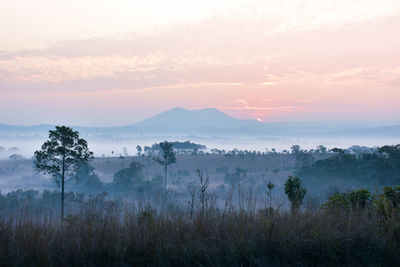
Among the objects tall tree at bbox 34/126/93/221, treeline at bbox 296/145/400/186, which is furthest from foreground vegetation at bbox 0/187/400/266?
treeline at bbox 296/145/400/186

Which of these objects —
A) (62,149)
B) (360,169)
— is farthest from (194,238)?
(360,169)

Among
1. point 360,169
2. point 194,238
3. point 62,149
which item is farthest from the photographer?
point 360,169

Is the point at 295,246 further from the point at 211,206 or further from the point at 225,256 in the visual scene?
the point at 211,206

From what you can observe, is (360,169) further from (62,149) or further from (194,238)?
(194,238)

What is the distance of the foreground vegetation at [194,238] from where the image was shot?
4.68 meters

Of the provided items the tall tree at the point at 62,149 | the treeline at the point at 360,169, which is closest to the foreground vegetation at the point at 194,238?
the tall tree at the point at 62,149

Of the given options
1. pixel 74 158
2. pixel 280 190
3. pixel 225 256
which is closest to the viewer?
pixel 225 256

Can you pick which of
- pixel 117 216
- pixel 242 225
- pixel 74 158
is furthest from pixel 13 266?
pixel 74 158

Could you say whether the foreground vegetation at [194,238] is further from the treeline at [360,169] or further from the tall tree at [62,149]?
the treeline at [360,169]

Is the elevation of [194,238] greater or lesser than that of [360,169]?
greater

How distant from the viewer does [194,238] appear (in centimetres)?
508

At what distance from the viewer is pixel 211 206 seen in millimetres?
5836

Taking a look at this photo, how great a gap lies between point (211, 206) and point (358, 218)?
2.60 meters

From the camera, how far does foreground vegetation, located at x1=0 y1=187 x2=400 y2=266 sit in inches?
184
